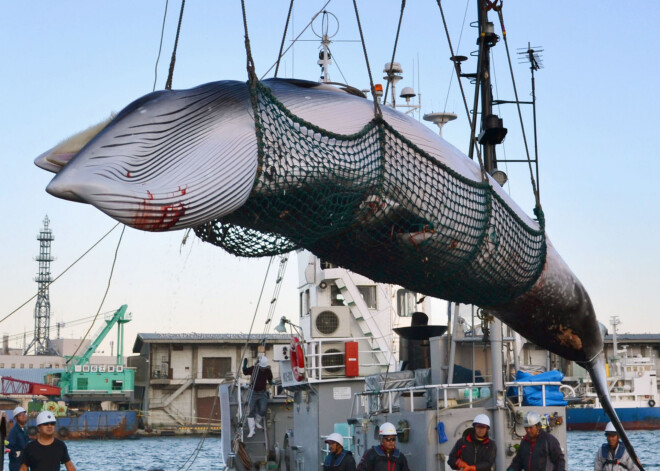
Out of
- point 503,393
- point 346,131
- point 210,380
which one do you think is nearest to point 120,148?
point 346,131

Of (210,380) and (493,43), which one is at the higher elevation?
(493,43)

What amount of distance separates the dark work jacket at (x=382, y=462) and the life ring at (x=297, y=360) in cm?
909

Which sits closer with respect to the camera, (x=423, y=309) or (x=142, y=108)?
(x=142, y=108)

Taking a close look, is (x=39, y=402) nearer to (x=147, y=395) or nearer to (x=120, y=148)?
(x=147, y=395)

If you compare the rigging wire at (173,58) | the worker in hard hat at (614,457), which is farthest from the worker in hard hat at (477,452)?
the rigging wire at (173,58)

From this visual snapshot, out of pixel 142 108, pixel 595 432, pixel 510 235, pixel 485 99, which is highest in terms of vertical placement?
pixel 485 99

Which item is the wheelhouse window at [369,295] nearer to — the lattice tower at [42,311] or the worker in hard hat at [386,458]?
the worker in hard hat at [386,458]

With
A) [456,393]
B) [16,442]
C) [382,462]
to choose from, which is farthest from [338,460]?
[16,442]

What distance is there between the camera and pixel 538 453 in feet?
37.1

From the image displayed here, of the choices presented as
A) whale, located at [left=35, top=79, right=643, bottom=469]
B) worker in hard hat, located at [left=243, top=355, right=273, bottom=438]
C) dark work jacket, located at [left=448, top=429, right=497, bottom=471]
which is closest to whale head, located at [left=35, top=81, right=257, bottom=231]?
whale, located at [left=35, top=79, right=643, bottom=469]

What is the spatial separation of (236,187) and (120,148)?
652 millimetres

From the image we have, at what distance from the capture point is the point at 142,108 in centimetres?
556

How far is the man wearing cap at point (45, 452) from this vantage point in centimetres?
975

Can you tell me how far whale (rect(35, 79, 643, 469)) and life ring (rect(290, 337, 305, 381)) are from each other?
12.8m
